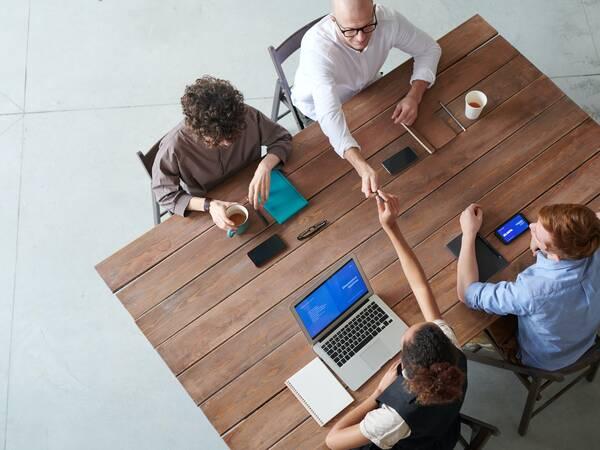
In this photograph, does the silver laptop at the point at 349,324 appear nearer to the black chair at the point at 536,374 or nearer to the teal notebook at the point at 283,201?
the teal notebook at the point at 283,201

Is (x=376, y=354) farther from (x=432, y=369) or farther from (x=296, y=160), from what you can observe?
(x=296, y=160)

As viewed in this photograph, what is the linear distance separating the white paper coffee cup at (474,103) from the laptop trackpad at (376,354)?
1.04m

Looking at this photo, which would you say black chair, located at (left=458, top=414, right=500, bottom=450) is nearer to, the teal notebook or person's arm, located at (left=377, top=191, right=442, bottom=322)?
person's arm, located at (left=377, top=191, right=442, bottom=322)

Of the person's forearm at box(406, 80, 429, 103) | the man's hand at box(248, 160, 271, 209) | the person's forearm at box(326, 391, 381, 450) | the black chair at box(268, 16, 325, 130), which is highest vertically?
the black chair at box(268, 16, 325, 130)

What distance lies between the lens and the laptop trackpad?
1.93m

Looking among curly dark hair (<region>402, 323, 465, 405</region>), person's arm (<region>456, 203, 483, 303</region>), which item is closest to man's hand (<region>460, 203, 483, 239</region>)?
person's arm (<region>456, 203, 483, 303</region>)

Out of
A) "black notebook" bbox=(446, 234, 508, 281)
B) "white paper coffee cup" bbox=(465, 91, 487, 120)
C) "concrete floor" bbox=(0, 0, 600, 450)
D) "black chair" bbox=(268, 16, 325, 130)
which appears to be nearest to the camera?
"black notebook" bbox=(446, 234, 508, 281)

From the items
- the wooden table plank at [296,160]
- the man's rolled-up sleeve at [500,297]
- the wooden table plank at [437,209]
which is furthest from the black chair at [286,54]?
the man's rolled-up sleeve at [500,297]

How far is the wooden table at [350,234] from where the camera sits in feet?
6.39

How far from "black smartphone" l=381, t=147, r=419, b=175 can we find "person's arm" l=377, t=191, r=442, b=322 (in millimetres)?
184

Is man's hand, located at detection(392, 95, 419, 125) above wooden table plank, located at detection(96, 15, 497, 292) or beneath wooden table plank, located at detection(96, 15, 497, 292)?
beneath

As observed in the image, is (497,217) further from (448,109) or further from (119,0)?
(119,0)

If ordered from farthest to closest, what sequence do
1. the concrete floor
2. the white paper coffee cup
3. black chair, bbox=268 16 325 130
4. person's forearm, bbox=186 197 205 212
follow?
the concrete floor, black chair, bbox=268 16 325 130, the white paper coffee cup, person's forearm, bbox=186 197 205 212

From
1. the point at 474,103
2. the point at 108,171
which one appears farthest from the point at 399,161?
the point at 108,171
